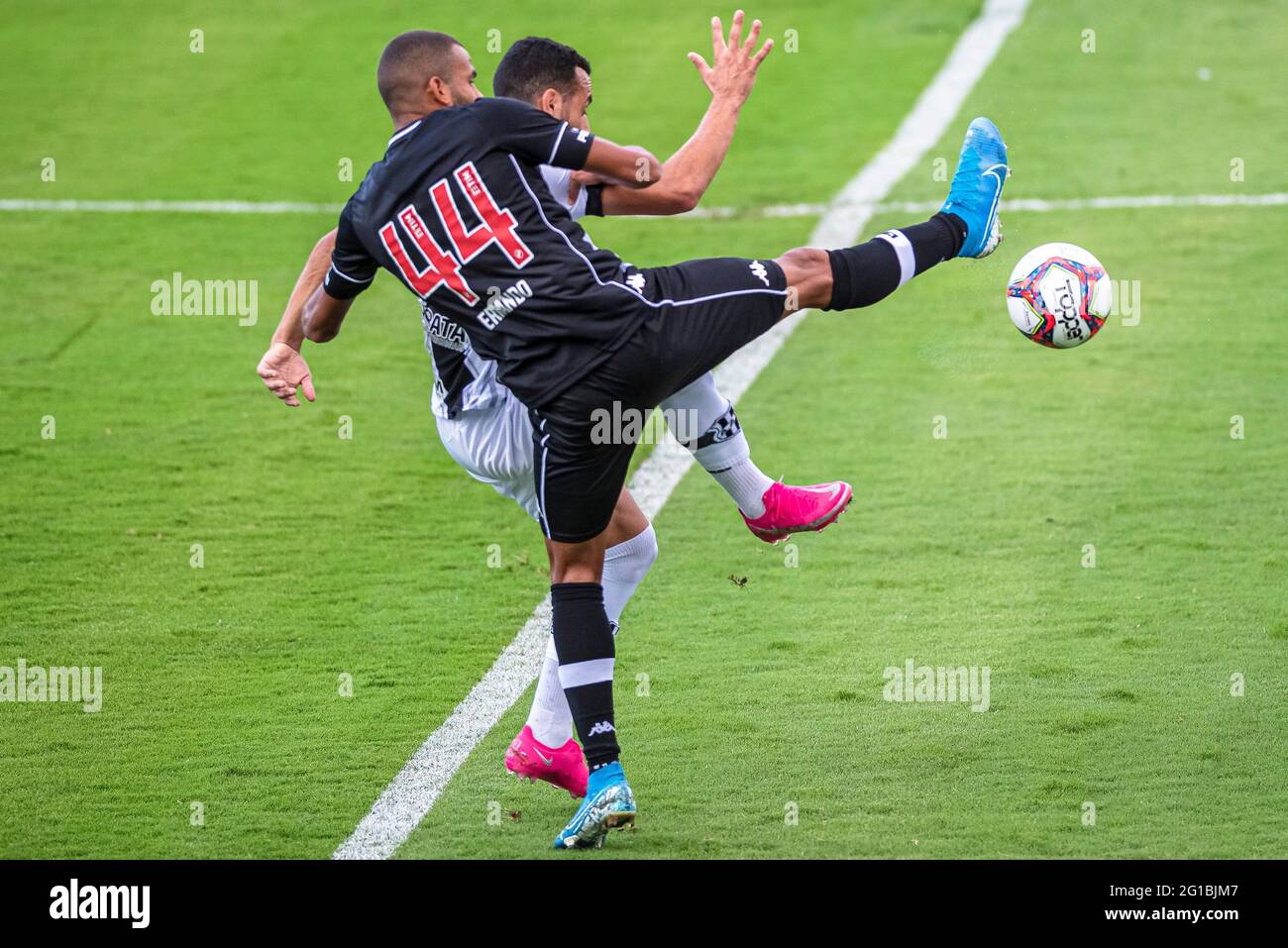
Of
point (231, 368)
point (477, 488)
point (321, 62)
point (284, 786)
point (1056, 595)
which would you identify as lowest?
point (284, 786)

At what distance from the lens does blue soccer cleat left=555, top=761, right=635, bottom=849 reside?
14.8 ft

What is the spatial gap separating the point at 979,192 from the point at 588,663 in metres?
1.86

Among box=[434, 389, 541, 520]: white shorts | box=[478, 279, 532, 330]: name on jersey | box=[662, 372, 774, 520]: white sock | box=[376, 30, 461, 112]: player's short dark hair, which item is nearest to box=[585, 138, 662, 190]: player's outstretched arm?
box=[478, 279, 532, 330]: name on jersey

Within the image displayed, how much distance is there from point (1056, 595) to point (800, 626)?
3.19 feet

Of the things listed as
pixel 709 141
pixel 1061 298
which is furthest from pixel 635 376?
pixel 1061 298

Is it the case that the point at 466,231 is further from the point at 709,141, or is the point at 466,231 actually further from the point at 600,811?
the point at 600,811

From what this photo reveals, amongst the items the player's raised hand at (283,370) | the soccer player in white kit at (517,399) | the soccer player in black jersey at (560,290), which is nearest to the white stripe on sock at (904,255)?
the soccer player in black jersey at (560,290)

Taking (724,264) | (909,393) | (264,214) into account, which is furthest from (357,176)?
(724,264)

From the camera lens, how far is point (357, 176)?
13031 millimetres

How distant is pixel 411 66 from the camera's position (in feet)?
15.3

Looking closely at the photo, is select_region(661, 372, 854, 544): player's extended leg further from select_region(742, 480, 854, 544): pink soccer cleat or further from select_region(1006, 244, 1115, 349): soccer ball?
select_region(1006, 244, 1115, 349): soccer ball

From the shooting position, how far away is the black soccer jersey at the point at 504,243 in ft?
14.8

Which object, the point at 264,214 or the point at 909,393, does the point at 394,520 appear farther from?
the point at 264,214

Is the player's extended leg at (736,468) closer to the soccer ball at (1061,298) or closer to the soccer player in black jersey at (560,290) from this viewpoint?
the soccer player in black jersey at (560,290)
